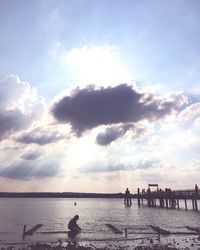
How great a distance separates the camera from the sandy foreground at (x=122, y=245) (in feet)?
84.3

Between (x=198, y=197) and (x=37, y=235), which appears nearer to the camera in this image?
(x=37, y=235)

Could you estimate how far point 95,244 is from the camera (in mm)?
28875

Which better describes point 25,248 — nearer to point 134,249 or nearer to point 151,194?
point 134,249

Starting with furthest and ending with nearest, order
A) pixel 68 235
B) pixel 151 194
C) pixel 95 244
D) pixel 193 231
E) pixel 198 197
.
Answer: pixel 151 194, pixel 198 197, pixel 193 231, pixel 68 235, pixel 95 244

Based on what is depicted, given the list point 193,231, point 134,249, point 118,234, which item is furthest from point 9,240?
Answer: point 193,231

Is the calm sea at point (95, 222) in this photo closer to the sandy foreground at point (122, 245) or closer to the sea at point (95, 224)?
the sea at point (95, 224)

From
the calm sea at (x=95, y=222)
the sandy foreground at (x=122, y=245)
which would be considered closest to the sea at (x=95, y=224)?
the calm sea at (x=95, y=222)

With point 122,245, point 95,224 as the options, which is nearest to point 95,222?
point 95,224

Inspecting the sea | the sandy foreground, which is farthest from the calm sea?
the sandy foreground

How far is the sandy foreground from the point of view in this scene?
84.3ft

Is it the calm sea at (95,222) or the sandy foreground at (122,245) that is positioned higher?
the calm sea at (95,222)

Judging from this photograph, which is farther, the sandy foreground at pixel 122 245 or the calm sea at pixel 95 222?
the calm sea at pixel 95 222

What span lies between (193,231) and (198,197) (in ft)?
110

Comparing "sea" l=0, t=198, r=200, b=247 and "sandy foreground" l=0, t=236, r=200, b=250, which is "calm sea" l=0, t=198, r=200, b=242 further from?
"sandy foreground" l=0, t=236, r=200, b=250
